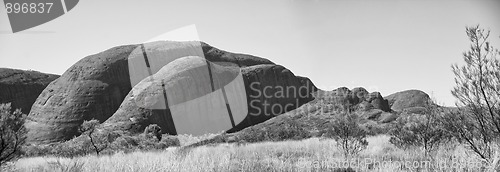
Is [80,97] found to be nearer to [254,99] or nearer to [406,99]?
[254,99]

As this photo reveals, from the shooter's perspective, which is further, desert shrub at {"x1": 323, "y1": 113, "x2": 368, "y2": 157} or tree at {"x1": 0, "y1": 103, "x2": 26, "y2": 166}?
desert shrub at {"x1": 323, "y1": 113, "x2": 368, "y2": 157}

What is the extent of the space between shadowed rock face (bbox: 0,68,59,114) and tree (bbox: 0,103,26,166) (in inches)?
3108

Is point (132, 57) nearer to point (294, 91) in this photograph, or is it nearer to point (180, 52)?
point (180, 52)

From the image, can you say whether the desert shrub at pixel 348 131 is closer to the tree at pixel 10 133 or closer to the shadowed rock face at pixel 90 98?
the tree at pixel 10 133

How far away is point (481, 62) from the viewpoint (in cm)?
831

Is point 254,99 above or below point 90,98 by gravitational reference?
above

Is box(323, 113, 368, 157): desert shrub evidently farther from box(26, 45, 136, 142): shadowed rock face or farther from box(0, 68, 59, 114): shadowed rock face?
box(0, 68, 59, 114): shadowed rock face

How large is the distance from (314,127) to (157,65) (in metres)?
46.5

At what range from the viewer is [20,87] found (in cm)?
7869

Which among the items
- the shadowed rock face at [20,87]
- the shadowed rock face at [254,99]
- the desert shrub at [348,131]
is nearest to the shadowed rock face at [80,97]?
the shadowed rock face at [254,99]

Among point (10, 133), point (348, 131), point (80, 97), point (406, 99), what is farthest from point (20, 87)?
point (406, 99)

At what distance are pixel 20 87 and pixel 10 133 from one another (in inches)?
3350

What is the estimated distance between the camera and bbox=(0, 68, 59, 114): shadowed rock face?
75938 mm

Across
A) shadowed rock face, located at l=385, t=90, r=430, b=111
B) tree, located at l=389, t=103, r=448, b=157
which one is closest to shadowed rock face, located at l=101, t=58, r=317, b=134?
shadowed rock face, located at l=385, t=90, r=430, b=111
